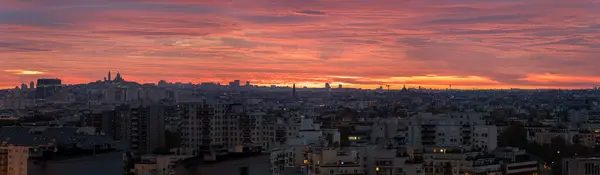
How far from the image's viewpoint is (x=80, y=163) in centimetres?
A: 988

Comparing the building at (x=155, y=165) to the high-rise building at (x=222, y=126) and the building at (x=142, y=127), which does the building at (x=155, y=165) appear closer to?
the high-rise building at (x=222, y=126)

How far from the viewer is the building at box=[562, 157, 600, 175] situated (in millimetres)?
35281

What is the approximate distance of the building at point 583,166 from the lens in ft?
116

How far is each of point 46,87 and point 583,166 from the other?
323ft

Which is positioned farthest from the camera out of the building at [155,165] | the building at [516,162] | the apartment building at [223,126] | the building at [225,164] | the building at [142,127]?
the building at [142,127]

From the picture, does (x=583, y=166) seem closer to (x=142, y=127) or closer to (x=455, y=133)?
(x=455, y=133)

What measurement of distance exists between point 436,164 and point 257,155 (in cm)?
2305

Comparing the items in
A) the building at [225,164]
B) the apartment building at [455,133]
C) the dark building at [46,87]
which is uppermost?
the dark building at [46,87]

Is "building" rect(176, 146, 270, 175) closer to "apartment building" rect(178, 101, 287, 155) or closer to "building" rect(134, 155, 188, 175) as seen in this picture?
"building" rect(134, 155, 188, 175)

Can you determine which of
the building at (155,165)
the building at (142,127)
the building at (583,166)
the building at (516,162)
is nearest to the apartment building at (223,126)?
the building at (142,127)

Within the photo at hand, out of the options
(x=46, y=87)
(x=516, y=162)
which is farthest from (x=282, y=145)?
(x=46, y=87)

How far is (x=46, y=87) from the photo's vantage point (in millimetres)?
126000

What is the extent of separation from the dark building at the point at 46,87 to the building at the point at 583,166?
93.6 metres

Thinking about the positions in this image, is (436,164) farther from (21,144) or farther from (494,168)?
(21,144)
